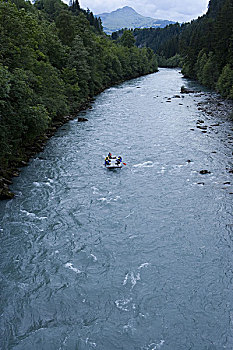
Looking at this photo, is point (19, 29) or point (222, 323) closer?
point (222, 323)

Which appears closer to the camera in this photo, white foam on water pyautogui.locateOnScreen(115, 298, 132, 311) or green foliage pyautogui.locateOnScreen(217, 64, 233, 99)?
white foam on water pyautogui.locateOnScreen(115, 298, 132, 311)

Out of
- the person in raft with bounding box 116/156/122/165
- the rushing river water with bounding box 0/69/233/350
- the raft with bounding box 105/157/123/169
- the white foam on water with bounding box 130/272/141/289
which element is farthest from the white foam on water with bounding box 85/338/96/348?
the person in raft with bounding box 116/156/122/165

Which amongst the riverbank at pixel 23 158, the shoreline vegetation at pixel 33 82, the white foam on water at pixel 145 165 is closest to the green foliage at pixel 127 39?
the shoreline vegetation at pixel 33 82

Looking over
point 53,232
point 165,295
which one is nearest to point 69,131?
point 53,232

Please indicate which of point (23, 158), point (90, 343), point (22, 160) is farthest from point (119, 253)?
point (23, 158)

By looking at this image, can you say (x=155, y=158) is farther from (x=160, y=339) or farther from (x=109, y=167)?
(x=160, y=339)

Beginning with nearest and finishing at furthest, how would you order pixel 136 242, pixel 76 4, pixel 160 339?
pixel 160 339 < pixel 136 242 < pixel 76 4

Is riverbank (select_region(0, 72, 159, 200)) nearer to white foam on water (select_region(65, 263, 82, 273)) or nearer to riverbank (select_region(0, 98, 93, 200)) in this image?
riverbank (select_region(0, 98, 93, 200))

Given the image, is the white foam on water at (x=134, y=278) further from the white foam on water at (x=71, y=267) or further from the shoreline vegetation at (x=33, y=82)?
the shoreline vegetation at (x=33, y=82)
